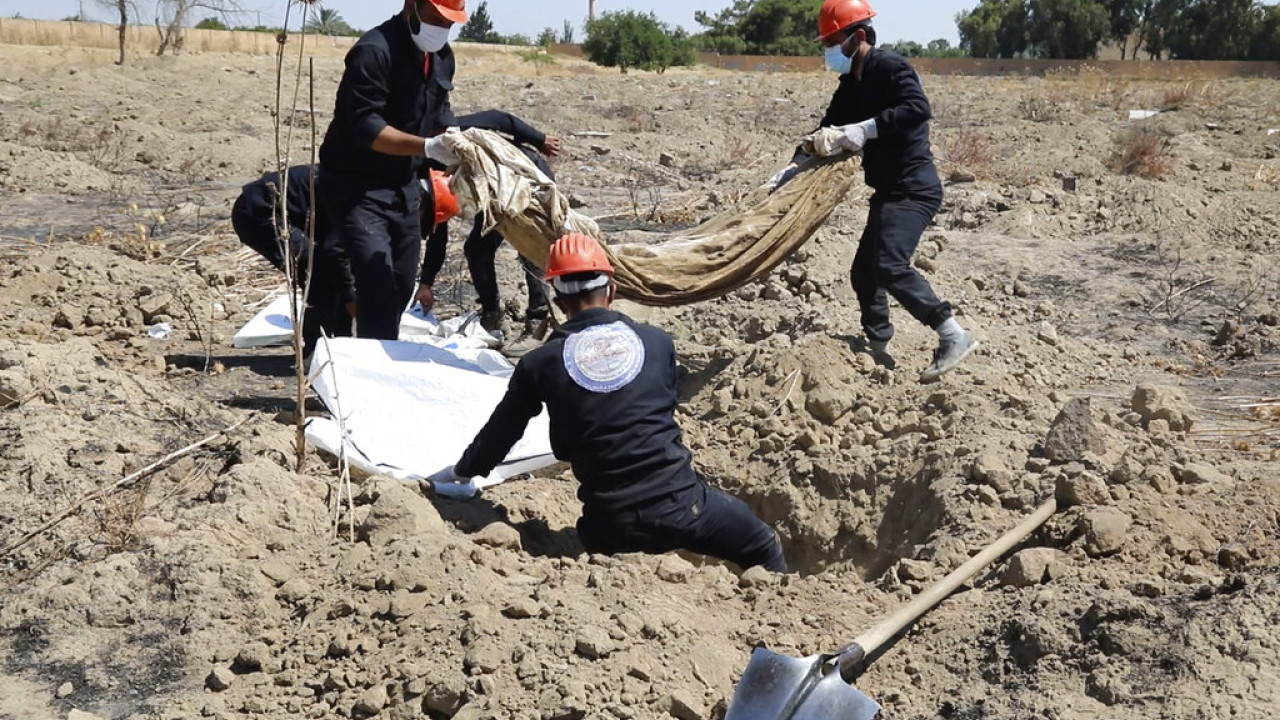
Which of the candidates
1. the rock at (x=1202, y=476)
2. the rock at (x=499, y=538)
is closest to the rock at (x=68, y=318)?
the rock at (x=499, y=538)

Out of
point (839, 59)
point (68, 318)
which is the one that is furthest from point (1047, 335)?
point (68, 318)

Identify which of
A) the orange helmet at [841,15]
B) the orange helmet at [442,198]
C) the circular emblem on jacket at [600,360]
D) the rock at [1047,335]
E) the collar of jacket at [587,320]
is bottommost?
the rock at [1047,335]

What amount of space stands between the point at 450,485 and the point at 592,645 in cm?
153

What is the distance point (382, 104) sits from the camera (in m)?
5.17

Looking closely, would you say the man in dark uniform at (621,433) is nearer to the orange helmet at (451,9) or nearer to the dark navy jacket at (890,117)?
the orange helmet at (451,9)

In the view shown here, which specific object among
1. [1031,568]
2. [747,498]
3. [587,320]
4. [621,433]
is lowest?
[747,498]

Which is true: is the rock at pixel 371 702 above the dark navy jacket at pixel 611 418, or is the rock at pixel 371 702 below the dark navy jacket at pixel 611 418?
below

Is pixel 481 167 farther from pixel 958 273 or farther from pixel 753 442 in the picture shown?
pixel 958 273

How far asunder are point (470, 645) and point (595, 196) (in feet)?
31.5

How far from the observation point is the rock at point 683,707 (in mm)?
3016

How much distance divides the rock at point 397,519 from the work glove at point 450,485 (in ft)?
1.52

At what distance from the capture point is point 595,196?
1248cm

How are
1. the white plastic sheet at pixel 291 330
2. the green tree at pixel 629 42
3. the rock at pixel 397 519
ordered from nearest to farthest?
the rock at pixel 397 519 → the white plastic sheet at pixel 291 330 → the green tree at pixel 629 42

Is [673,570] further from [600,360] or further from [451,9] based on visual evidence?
[451,9]
